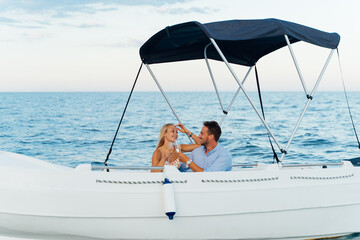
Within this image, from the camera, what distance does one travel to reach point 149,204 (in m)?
3.65

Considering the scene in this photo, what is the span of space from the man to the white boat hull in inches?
12.3

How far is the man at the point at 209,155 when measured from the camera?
4.17 metres

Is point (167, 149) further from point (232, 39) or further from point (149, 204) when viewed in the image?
point (232, 39)

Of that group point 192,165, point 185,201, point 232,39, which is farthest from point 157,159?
point 232,39

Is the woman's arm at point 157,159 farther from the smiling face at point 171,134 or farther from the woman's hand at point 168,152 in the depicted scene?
the smiling face at point 171,134

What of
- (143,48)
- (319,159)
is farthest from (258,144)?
(143,48)

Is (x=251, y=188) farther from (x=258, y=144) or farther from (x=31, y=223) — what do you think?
(x=258, y=144)

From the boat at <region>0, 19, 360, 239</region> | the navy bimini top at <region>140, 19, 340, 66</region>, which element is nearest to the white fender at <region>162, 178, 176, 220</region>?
the boat at <region>0, 19, 360, 239</region>

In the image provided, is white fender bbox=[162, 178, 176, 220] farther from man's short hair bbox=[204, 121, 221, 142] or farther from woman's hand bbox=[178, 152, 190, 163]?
man's short hair bbox=[204, 121, 221, 142]

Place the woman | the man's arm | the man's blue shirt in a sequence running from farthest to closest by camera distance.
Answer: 1. the woman
2. the man's blue shirt
3. the man's arm

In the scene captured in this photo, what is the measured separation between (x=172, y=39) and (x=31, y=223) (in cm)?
224

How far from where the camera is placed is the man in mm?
4172

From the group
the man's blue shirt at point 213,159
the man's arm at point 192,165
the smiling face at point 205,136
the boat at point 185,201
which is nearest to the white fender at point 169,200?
the boat at point 185,201

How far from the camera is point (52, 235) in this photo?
370 centimetres
